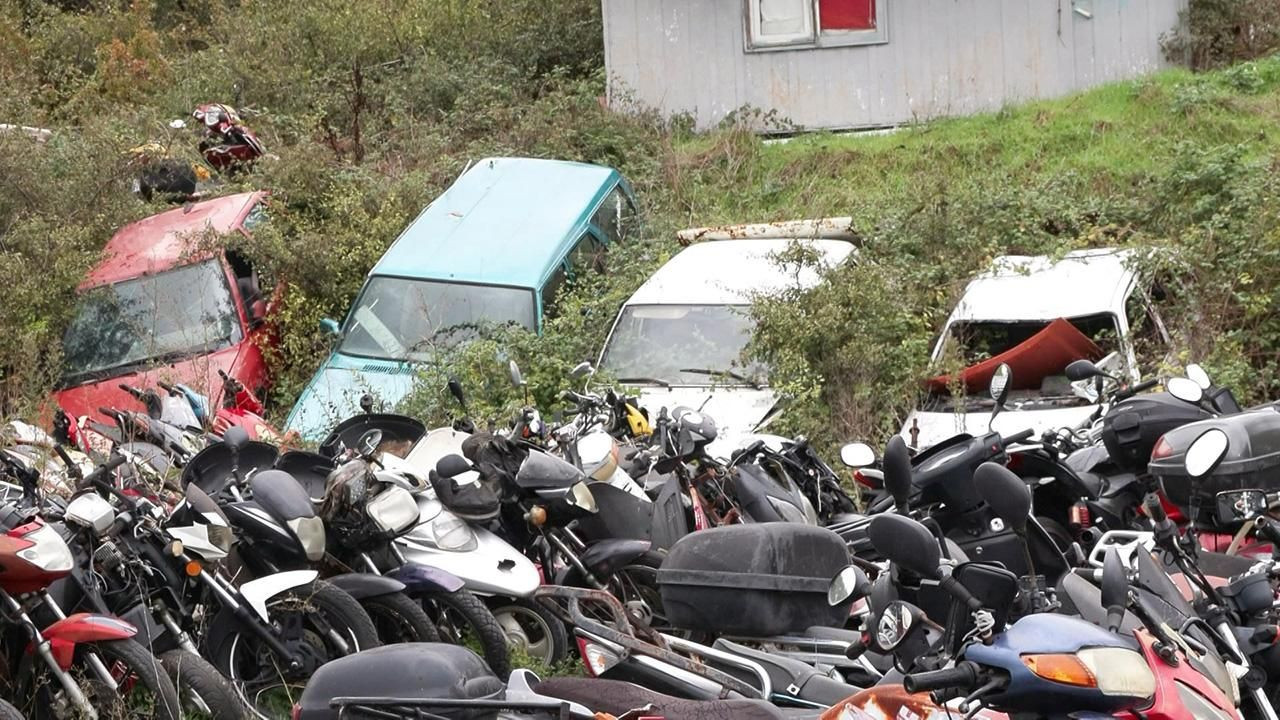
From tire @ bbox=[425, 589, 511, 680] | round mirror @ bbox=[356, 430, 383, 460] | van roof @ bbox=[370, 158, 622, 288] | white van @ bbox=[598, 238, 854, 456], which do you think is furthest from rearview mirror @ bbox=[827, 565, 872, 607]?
van roof @ bbox=[370, 158, 622, 288]

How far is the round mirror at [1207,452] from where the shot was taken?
512 cm

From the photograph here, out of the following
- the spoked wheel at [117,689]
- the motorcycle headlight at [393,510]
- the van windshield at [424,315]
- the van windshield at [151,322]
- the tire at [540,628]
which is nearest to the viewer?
the spoked wheel at [117,689]

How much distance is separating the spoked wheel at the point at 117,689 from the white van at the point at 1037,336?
15.9 feet

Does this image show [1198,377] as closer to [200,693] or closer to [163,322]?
[200,693]

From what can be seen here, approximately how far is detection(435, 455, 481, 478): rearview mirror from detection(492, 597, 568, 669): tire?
2.02ft

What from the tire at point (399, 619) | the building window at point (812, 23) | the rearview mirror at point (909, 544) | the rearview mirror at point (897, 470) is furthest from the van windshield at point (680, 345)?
the building window at point (812, 23)

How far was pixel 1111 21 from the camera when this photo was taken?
16594mm

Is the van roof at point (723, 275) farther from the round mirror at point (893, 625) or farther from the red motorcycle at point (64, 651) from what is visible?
the round mirror at point (893, 625)

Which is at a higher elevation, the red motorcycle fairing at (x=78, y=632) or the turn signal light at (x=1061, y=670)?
the turn signal light at (x=1061, y=670)

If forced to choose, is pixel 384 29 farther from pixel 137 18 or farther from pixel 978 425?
pixel 978 425

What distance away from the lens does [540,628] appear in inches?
288

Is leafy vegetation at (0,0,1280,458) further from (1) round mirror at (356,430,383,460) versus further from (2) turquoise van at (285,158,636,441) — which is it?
(1) round mirror at (356,430,383,460)

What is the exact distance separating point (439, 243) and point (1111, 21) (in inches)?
323

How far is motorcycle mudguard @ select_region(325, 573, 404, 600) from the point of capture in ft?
22.1
